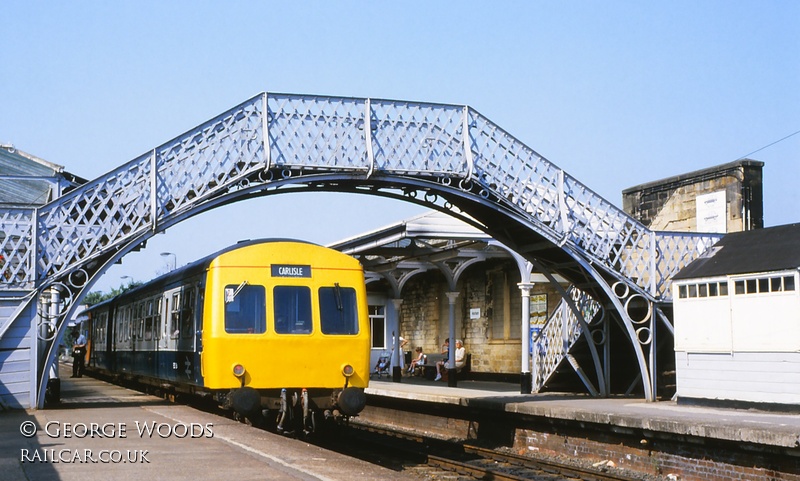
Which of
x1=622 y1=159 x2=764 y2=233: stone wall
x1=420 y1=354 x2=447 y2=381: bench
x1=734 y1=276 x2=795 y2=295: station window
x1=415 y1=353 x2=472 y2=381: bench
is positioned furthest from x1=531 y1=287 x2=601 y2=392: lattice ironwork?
x1=420 y1=354 x2=447 y2=381: bench

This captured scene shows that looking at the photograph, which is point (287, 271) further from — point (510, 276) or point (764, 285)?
point (510, 276)

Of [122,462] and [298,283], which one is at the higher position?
[298,283]

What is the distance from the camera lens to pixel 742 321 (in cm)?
1365

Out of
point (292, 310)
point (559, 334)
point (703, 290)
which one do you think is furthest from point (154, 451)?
point (559, 334)

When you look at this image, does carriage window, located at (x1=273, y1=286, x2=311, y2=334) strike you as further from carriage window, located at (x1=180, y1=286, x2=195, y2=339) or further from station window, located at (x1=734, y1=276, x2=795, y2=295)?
station window, located at (x1=734, y1=276, x2=795, y2=295)

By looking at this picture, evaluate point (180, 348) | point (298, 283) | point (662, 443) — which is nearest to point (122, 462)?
point (298, 283)

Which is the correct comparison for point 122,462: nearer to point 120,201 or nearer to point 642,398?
point 120,201

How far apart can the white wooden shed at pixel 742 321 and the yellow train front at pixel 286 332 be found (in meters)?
5.36

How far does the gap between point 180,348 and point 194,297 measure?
1.24 m

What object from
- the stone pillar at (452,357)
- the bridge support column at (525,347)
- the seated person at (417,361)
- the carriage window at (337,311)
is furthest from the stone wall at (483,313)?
the carriage window at (337,311)

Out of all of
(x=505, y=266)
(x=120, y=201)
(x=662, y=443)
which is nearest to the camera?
(x=662, y=443)

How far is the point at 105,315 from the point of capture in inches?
1007

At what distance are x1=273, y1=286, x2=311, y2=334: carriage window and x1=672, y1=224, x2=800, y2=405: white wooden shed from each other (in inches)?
242

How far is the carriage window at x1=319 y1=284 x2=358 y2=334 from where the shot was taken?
40.3 feet
